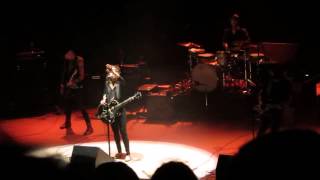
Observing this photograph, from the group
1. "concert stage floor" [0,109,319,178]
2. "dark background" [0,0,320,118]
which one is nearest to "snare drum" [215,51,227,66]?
"concert stage floor" [0,109,319,178]

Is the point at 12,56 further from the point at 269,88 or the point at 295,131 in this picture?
the point at 295,131

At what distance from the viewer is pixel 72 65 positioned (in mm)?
13195

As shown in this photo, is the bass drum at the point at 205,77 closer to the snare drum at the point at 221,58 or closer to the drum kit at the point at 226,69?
the drum kit at the point at 226,69

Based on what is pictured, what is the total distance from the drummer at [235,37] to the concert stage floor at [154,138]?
105 inches

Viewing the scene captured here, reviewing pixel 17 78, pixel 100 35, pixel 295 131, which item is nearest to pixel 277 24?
pixel 100 35

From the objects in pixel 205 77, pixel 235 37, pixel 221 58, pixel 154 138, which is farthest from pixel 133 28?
pixel 154 138

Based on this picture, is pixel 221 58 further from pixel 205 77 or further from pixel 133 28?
pixel 133 28

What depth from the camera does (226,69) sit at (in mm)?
15867

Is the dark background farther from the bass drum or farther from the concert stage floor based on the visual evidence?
the bass drum

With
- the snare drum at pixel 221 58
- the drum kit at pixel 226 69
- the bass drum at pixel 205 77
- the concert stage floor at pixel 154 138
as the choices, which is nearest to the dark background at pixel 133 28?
the drum kit at pixel 226 69

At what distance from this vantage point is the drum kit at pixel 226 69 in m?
15.3

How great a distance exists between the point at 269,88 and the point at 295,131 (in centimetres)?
984

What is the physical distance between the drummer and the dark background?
208 centimetres

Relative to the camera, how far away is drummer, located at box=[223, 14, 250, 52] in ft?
53.4
